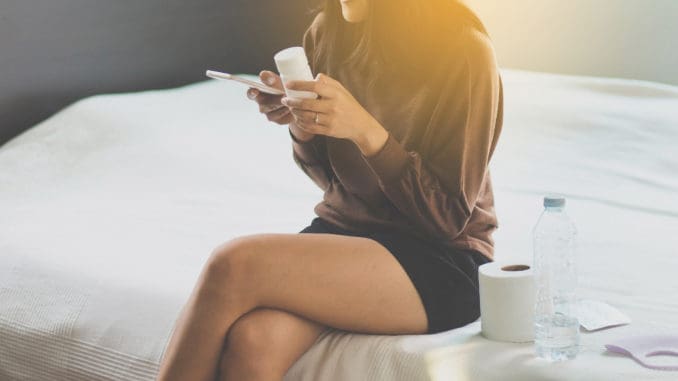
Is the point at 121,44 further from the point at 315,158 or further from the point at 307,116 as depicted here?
the point at 307,116

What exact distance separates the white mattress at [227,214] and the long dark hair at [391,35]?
453mm

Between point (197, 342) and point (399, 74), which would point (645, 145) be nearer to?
point (399, 74)

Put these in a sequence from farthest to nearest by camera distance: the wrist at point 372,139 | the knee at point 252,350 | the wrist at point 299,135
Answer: the wrist at point 299,135 → the wrist at point 372,139 → the knee at point 252,350

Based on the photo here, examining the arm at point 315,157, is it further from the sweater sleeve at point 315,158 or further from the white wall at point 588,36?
the white wall at point 588,36

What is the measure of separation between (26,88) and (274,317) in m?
1.54

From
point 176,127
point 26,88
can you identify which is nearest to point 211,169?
point 176,127

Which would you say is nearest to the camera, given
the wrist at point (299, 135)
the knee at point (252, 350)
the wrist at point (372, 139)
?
the knee at point (252, 350)

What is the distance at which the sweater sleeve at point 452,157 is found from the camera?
1.65m

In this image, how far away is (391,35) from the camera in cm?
180

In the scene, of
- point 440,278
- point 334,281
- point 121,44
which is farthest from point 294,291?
point 121,44

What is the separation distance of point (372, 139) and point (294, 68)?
17cm

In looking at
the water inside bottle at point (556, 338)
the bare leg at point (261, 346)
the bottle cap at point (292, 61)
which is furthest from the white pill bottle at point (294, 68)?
the water inside bottle at point (556, 338)

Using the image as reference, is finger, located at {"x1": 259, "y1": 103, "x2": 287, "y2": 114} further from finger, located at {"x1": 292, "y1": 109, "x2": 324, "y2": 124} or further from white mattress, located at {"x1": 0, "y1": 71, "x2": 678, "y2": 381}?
white mattress, located at {"x1": 0, "y1": 71, "x2": 678, "y2": 381}

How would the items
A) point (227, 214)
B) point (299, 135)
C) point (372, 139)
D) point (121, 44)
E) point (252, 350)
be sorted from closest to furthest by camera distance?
A: point (252, 350), point (372, 139), point (299, 135), point (227, 214), point (121, 44)
